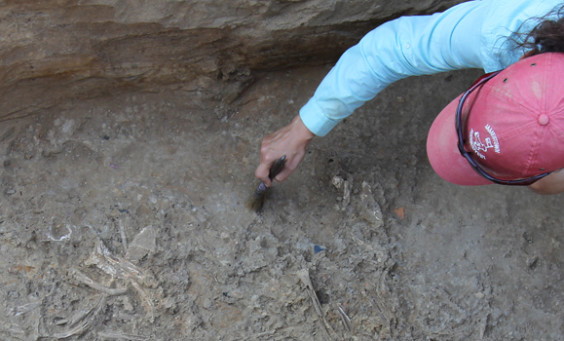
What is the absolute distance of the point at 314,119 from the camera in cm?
127

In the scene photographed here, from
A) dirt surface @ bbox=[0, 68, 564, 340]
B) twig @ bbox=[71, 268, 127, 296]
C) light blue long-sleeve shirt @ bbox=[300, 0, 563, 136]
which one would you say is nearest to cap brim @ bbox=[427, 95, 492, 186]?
light blue long-sleeve shirt @ bbox=[300, 0, 563, 136]

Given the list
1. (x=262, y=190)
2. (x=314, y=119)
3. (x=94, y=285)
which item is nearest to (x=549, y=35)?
(x=314, y=119)

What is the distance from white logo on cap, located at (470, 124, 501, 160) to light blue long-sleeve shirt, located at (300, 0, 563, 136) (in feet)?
0.53

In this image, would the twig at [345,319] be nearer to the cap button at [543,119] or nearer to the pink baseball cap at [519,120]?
the pink baseball cap at [519,120]

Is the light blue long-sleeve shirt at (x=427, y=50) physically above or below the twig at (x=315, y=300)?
above

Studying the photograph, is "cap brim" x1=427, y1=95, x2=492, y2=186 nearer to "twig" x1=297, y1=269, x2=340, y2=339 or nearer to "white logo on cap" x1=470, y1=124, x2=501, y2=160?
"white logo on cap" x1=470, y1=124, x2=501, y2=160

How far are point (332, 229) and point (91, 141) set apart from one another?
75 cm

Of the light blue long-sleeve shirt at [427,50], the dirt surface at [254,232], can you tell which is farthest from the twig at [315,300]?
the light blue long-sleeve shirt at [427,50]

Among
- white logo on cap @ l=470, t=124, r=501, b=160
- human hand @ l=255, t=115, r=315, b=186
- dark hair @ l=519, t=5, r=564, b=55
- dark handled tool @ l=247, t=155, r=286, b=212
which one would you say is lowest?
dark handled tool @ l=247, t=155, r=286, b=212

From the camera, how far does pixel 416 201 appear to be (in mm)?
1551

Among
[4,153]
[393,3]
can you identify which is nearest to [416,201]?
[393,3]

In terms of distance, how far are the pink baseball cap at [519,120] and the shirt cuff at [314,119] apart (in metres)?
0.35

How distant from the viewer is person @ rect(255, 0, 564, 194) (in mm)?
864

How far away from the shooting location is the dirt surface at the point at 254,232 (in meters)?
1.31
